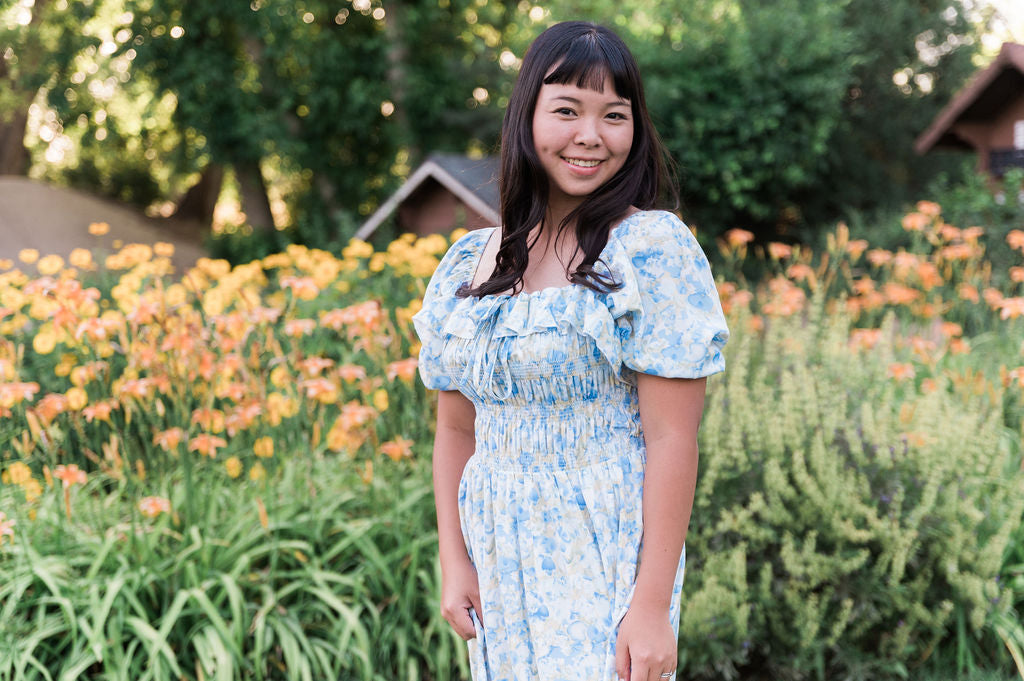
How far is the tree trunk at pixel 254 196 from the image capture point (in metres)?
13.6

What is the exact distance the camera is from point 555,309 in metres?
1.48

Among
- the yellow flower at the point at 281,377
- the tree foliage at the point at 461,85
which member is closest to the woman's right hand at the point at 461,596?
the yellow flower at the point at 281,377

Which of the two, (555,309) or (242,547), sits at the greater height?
(555,309)

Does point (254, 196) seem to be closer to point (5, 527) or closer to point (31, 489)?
point (31, 489)

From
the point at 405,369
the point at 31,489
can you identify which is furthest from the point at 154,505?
the point at 405,369

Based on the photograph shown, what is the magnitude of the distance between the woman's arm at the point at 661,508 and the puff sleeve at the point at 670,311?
0.04 metres

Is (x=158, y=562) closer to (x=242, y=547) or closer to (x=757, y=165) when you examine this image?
(x=242, y=547)

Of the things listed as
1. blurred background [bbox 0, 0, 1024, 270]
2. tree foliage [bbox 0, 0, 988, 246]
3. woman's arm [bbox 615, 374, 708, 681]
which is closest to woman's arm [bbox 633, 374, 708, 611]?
woman's arm [bbox 615, 374, 708, 681]

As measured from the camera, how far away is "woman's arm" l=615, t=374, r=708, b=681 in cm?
145

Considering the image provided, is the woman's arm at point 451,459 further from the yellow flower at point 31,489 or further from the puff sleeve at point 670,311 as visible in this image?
the yellow flower at point 31,489

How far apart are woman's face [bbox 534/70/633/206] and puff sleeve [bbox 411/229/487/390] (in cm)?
29

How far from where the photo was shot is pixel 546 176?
1618 mm

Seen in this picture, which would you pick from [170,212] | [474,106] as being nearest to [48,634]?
[474,106]

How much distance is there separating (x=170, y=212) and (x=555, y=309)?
17.6 meters
